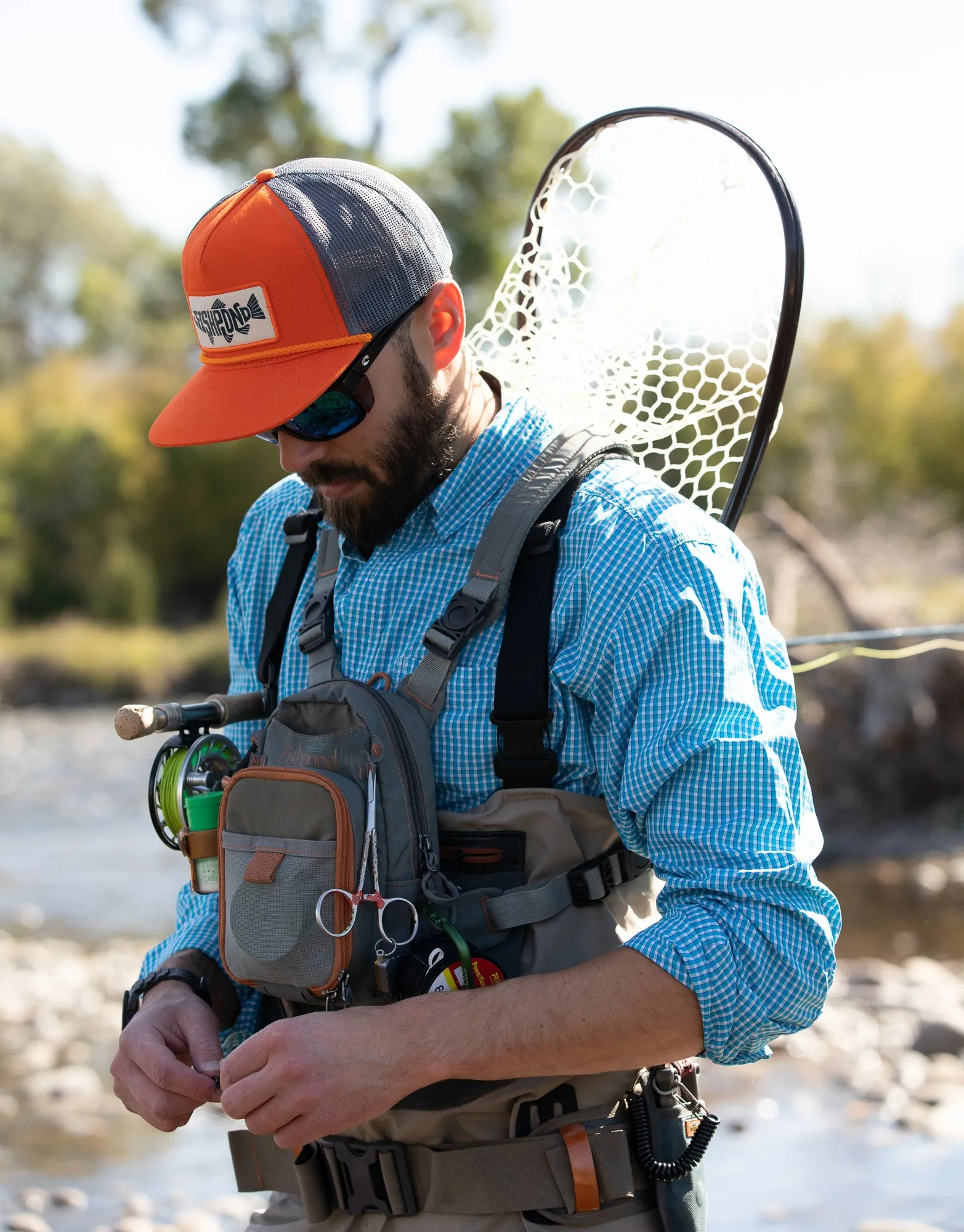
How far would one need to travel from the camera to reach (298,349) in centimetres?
176

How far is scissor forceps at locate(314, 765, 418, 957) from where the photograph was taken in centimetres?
166

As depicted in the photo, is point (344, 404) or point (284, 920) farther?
point (344, 404)

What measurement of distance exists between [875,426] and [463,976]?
3220 cm

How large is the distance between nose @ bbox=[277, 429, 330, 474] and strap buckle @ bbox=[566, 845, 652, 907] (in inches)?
25.2

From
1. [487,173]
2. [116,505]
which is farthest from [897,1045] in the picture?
[116,505]

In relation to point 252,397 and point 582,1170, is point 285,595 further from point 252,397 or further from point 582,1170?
point 582,1170

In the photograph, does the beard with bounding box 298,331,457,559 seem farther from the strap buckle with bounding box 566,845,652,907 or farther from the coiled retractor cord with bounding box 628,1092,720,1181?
the coiled retractor cord with bounding box 628,1092,720,1181

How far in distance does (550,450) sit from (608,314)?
2.13ft

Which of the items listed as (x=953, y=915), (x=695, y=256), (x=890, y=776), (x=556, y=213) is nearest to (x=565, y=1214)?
(x=695, y=256)

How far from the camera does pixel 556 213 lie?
2617mm

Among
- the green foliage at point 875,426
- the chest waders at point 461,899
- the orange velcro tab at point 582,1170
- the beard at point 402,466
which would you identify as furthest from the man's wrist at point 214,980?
the green foliage at point 875,426

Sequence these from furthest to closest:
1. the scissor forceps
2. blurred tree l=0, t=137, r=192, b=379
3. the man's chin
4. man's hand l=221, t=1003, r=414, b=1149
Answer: blurred tree l=0, t=137, r=192, b=379, the man's chin, the scissor forceps, man's hand l=221, t=1003, r=414, b=1149

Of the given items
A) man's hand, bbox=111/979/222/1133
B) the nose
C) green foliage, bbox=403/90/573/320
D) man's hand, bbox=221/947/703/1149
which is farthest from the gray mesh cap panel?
green foliage, bbox=403/90/573/320

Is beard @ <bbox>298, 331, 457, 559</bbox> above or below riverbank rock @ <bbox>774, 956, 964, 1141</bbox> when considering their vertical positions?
above
